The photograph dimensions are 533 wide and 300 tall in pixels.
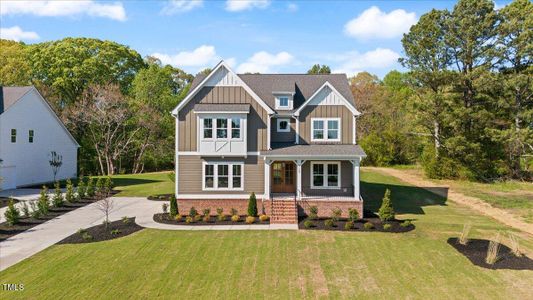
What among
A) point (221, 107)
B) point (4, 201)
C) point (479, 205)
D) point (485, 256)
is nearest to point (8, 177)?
point (4, 201)

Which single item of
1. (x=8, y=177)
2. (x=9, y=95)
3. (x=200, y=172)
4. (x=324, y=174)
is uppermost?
(x=9, y=95)

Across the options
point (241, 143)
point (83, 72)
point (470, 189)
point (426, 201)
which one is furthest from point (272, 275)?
point (83, 72)

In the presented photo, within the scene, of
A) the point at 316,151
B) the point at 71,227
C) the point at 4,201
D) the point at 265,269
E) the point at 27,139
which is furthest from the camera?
the point at 27,139

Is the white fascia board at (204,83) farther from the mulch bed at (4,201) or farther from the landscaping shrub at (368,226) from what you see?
the mulch bed at (4,201)

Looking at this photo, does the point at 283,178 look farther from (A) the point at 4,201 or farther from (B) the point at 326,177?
(A) the point at 4,201

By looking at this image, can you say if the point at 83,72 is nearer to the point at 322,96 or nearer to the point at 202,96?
the point at 202,96

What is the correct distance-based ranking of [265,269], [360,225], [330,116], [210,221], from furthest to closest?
[330,116] → [210,221] → [360,225] → [265,269]
